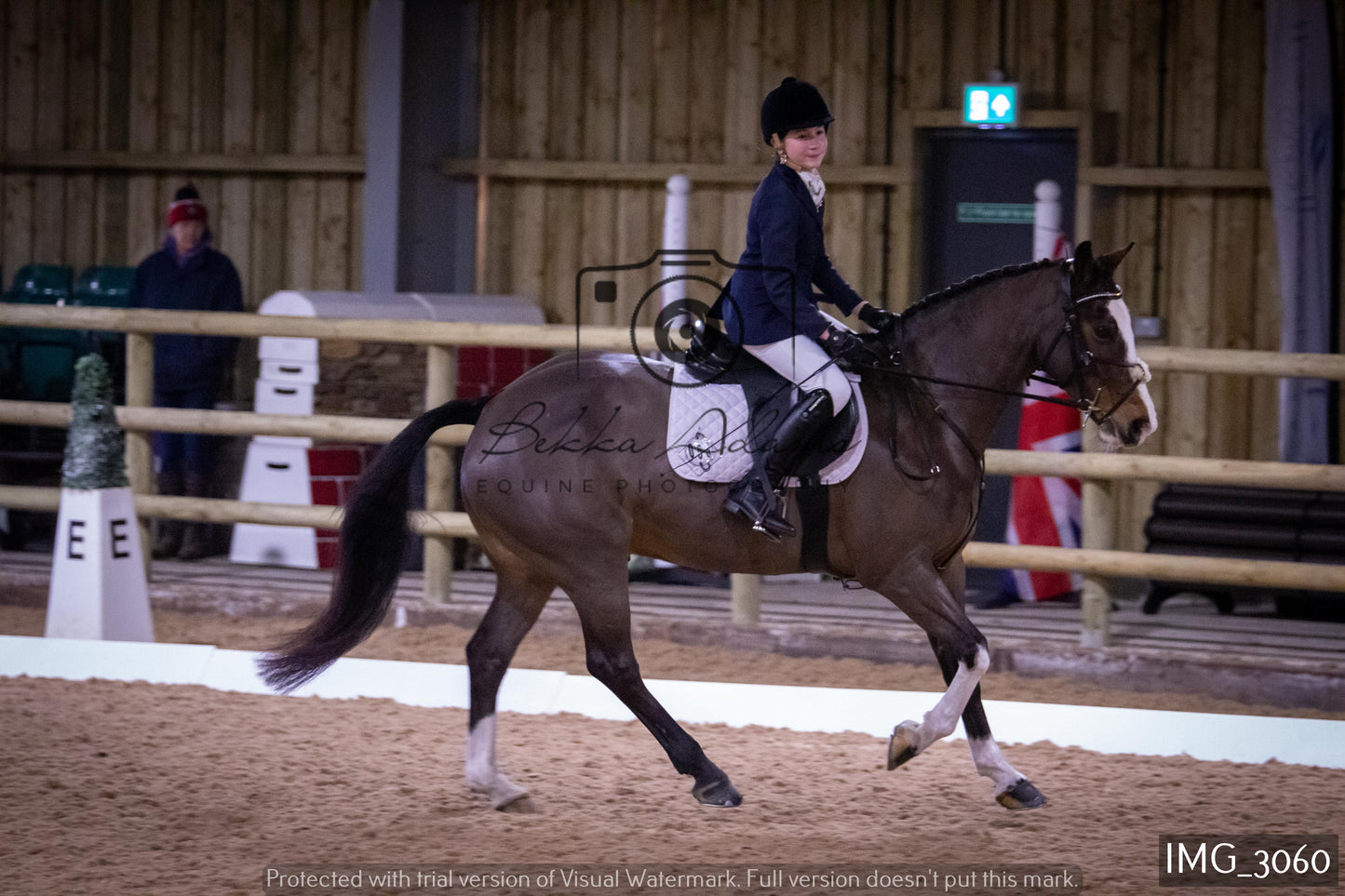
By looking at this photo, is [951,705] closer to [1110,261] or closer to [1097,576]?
[1110,261]

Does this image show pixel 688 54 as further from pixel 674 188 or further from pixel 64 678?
pixel 64 678

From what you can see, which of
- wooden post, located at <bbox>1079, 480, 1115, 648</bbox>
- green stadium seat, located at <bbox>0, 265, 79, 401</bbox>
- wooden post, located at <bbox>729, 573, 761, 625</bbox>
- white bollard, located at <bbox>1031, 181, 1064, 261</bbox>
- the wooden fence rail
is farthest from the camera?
green stadium seat, located at <bbox>0, 265, 79, 401</bbox>

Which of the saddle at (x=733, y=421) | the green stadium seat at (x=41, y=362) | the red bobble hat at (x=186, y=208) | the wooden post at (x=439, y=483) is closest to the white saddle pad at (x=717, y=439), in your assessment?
the saddle at (x=733, y=421)

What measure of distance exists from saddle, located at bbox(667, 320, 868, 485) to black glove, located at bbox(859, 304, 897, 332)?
17 cm

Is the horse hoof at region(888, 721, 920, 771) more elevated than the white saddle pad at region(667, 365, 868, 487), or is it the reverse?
the white saddle pad at region(667, 365, 868, 487)

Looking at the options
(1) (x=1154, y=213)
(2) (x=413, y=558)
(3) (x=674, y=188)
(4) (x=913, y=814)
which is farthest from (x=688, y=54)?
(4) (x=913, y=814)

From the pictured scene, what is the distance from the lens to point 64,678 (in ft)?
18.6

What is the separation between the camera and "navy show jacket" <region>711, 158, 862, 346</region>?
4.09 metres

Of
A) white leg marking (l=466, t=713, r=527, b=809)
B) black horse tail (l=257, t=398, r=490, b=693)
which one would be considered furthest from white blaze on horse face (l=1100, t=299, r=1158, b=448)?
white leg marking (l=466, t=713, r=527, b=809)

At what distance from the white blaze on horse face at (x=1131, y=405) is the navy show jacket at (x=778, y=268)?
2.69 feet

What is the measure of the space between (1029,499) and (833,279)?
287cm

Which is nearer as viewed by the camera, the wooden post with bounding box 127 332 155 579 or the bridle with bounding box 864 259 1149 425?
the bridle with bounding box 864 259 1149 425

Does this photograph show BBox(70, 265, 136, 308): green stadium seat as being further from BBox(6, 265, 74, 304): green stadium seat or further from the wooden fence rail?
the wooden fence rail

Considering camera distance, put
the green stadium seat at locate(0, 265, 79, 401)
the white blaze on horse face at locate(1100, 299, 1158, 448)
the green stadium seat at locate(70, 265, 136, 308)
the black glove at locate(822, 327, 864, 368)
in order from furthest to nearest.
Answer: the green stadium seat at locate(70, 265, 136, 308)
the green stadium seat at locate(0, 265, 79, 401)
the black glove at locate(822, 327, 864, 368)
the white blaze on horse face at locate(1100, 299, 1158, 448)
